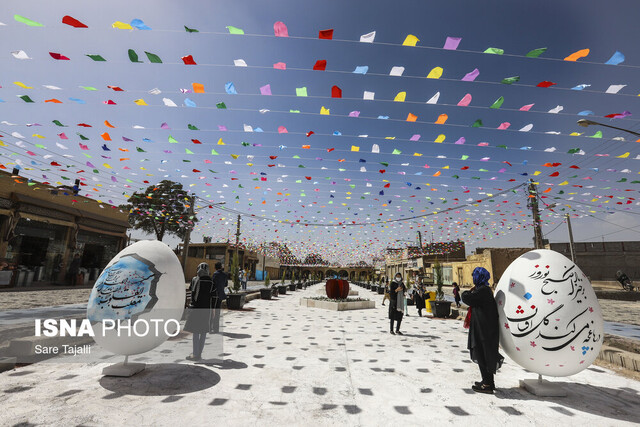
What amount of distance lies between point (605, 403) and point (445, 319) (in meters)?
8.79

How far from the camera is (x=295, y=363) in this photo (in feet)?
18.7

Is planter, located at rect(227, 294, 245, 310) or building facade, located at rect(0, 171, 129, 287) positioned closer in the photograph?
planter, located at rect(227, 294, 245, 310)

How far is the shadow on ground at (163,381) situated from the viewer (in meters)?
4.16

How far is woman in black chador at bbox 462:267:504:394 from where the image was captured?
14.5ft

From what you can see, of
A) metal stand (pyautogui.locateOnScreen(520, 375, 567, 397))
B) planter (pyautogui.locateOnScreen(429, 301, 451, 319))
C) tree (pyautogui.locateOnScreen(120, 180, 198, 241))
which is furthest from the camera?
tree (pyautogui.locateOnScreen(120, 180, 198, 241))

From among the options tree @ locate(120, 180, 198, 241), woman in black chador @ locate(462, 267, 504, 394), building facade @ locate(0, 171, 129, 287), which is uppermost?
tree @ locate(120, 180, 198, 241)

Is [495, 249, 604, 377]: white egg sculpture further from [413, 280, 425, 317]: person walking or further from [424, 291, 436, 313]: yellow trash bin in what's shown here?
[424, 291, 436, 313]: yellow trash bin

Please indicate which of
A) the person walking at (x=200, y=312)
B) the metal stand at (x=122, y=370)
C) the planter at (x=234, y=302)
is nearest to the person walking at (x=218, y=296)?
the person walking at (x=200, y=312)

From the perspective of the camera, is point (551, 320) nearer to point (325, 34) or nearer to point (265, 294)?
point (325, 34)

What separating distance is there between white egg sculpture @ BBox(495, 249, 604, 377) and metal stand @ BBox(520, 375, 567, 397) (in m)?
0.26

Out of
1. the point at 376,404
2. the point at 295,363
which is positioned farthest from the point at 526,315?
the point at 295,363

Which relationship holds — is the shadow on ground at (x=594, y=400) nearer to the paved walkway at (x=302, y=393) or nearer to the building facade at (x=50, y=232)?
the paved walkway at (x=302, y=393)

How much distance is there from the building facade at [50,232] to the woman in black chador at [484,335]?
64.8 ft

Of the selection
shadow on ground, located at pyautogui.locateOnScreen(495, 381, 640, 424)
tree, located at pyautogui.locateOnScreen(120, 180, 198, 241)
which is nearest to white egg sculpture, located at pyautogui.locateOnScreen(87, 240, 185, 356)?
shadow on ground, located at pyautogui.locateOnScreen(495, 381, 640, 424)
